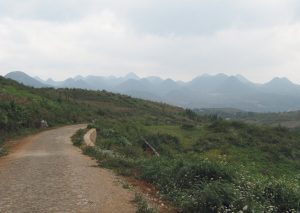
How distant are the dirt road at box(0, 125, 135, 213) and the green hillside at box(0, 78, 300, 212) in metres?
1.19

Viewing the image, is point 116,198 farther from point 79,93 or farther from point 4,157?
point 79,93

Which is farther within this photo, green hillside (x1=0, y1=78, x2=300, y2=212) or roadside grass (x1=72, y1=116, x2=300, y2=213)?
green hillside (x1=0, y1=78, x2=300, y2=212)

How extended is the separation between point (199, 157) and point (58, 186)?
9.89 metres

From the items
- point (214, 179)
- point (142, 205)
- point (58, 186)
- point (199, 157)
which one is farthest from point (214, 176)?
point (199, 157)

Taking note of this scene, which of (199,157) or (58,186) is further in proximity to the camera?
(199,157)

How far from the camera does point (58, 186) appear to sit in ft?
38.1

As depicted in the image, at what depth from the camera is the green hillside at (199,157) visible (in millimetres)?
9297

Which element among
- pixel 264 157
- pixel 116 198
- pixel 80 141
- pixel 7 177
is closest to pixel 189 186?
pixel 116 198

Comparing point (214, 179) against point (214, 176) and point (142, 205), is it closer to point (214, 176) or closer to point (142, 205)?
point (214, 176)

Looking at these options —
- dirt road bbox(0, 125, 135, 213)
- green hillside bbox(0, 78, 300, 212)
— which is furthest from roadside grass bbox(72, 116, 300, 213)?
dirt road bbox(0, 125, 135, 213)

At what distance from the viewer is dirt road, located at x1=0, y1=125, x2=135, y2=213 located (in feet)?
31.2

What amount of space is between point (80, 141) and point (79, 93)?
194 feet

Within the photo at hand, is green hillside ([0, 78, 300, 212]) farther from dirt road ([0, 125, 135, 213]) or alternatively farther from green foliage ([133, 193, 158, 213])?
dirt road ([0, 125, 135, 213])

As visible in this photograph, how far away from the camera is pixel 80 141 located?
78.9 ft
